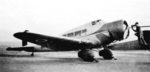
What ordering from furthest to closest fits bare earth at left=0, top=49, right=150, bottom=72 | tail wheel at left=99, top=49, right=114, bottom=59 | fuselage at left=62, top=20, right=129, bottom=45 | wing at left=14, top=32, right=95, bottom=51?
tail wheel at left=99, top=49, right=114, bottom=59
fuselage at left=62, top=20, right=129, bottom=45
wing at left=14, top=32, right=95, bottom=51
bare earth at left=0, top=49, right=150, bottom=72

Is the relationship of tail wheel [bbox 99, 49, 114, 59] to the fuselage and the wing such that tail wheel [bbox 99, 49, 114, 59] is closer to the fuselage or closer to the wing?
the fuselage

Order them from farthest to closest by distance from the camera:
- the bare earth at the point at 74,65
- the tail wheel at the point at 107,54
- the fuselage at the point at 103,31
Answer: the tail wheel at the point at 107,54, the fuselage at the point at 103,31, the bare earth at the point at 74,65

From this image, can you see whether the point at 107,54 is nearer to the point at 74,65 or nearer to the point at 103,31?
the point at 103,31

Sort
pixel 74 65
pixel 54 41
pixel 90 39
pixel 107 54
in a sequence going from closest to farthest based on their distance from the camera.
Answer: pixel 74 65 < pixel 54 41 < pixel 90 39 < pixel 107 54

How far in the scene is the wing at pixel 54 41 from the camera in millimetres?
5467

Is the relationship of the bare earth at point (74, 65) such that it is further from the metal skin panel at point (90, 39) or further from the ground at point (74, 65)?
the metal skin panel at point (90, 39)

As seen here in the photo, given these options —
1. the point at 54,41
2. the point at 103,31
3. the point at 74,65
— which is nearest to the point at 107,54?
the point at 103,31

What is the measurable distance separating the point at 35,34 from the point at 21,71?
57.7 inches

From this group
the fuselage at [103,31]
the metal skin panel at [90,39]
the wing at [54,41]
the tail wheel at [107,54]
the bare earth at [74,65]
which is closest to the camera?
the bare earth at [74,65]

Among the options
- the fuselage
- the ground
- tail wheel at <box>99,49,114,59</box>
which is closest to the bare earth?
the ground

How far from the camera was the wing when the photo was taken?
547 cm

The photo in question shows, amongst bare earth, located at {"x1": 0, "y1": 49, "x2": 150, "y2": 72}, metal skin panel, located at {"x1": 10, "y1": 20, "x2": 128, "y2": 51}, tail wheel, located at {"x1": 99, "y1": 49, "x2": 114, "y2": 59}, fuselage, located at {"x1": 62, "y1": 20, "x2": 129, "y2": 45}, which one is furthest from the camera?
tail wheel, located at {"x1": 99, "y1": 49, "x2": 114, "y2": 59}

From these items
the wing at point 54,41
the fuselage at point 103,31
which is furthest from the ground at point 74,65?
the fuselage at point 103,31

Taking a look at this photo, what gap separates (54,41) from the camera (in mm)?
6188
